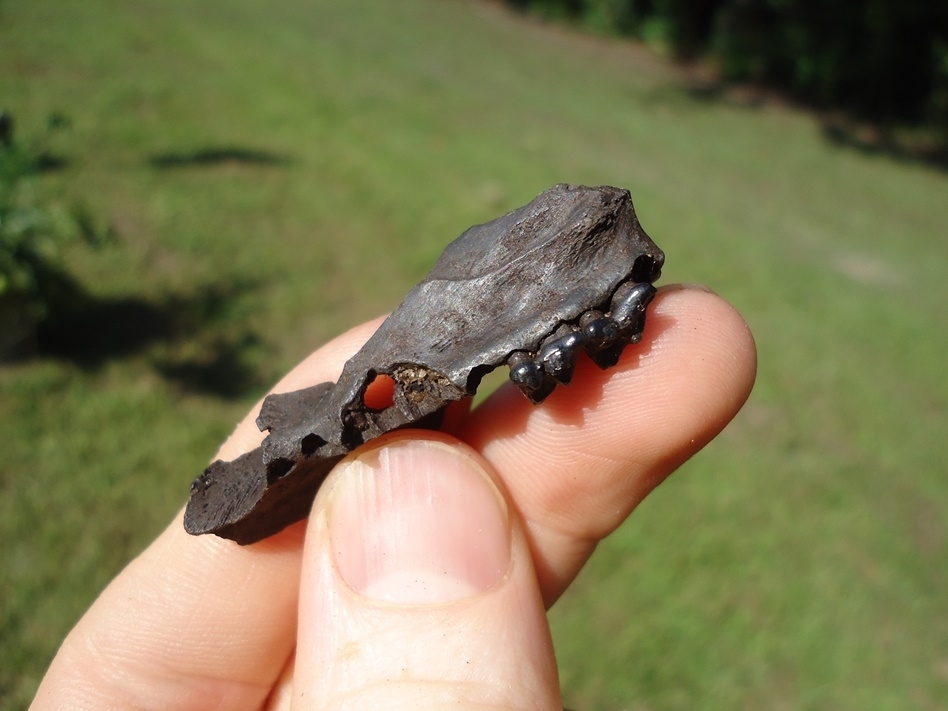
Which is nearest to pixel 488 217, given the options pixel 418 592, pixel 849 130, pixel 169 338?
pixel 169 338

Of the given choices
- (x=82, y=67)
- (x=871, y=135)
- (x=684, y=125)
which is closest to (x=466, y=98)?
(x=684, y=125)

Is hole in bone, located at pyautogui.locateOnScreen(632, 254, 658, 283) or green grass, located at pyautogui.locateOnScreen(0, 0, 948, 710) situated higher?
hole in bone, located at pyautogui.locateOnScreen(632, 254, 658, 283)

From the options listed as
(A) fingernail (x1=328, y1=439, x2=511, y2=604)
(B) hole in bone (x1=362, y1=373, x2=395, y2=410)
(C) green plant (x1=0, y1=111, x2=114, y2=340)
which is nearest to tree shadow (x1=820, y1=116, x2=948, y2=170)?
(C) green plant (x1=0, y1=111, x2=114, y2=340)

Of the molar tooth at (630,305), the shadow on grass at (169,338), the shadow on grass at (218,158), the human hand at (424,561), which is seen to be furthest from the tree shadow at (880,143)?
the molar tooth at (630,305)

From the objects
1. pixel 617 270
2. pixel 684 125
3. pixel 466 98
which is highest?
pixel 617 270

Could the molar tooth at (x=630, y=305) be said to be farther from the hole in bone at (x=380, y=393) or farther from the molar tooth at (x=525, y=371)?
the hole in bone at (x=380, y=393)

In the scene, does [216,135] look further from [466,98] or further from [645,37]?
[645,37]

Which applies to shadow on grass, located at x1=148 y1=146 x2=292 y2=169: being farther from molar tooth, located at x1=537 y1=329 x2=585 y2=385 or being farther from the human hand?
molar tooth, located at x1=537 y1=329 x2=585 y2=385
